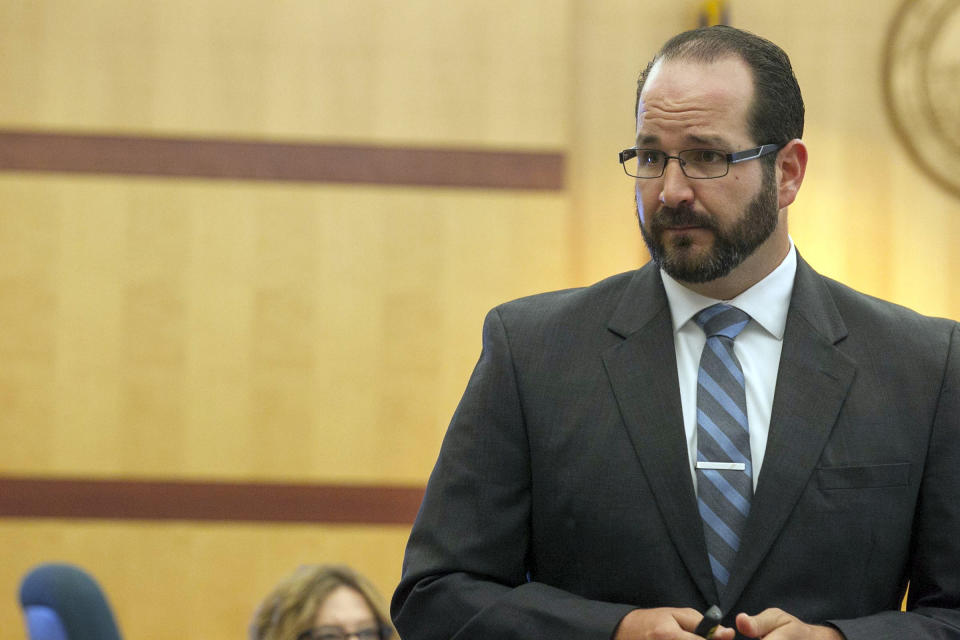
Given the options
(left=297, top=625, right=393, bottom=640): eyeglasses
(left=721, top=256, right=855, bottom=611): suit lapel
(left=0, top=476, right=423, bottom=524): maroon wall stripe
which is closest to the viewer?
(left=721, top=256, right=855, bottom=611): suit lapel

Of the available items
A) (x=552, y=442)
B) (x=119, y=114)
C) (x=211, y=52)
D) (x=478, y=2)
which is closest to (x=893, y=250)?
(x=478, y=2)

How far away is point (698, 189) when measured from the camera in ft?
4.36

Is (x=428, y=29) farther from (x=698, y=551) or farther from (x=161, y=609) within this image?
(x=698, y=551)

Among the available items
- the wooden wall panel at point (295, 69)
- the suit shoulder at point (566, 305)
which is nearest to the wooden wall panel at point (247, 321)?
the wooden wall panel at point (295, 69)

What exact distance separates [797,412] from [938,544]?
0.22 m

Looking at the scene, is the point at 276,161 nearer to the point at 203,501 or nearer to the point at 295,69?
the point at 295,69

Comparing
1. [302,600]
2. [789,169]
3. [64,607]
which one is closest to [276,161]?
[64,607]

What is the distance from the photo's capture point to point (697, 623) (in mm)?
1191

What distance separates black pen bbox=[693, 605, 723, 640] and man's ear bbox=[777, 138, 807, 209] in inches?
21.1

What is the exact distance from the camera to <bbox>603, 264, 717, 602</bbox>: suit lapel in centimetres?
129

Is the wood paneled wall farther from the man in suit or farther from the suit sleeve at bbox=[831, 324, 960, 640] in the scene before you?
the suit sleeve at bbox=[831, 324, 960, 640]

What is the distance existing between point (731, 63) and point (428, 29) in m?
2.84

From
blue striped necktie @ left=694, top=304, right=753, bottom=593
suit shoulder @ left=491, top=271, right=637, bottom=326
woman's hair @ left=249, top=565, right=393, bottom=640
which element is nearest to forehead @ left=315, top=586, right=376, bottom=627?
woman's hair @ left=249, top=565, right=393, bottom=640

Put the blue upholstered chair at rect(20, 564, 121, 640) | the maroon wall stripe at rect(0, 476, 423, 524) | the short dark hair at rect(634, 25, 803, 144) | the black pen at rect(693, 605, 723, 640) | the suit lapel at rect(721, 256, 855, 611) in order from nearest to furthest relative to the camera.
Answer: the black pen at rect(693, 605, 723, 640) → the suit lapel at rect(721, 256, 855, 611) → the short dark hair at rect(634, 25, 803, 144) → the blue upholstered chair at rect(20, 564, 121, 640) → the maroon wall stripe at rect(0, 476, 423, 524)
